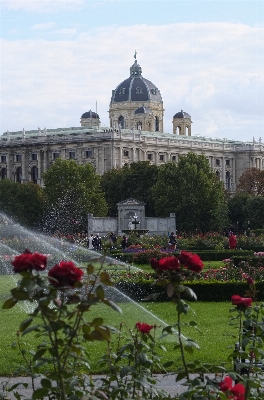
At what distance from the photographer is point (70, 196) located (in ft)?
257

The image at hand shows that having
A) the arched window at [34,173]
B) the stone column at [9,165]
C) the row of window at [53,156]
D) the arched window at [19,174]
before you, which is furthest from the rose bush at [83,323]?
the stone column at [9,165]

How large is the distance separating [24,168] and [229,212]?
4676 centimetres

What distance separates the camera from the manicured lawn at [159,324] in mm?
13664

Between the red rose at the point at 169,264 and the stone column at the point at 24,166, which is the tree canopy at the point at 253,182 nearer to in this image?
the stone column at the point at 24,166

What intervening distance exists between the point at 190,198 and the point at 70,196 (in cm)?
1076

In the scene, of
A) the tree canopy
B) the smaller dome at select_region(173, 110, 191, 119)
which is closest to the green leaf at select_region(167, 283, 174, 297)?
the tree canopy

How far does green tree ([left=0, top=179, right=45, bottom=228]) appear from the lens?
7844cm

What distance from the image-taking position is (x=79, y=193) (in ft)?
258

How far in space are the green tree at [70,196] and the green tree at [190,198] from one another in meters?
5.35

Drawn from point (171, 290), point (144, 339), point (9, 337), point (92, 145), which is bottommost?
point (9, 337)

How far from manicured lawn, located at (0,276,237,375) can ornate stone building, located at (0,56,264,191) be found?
95476 mm

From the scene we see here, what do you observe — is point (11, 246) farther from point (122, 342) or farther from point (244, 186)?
point (244, 186)

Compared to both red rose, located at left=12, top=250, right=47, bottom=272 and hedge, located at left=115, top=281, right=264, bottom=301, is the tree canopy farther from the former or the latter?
red rose, located at left=12, top=250, right=47, bottom=272

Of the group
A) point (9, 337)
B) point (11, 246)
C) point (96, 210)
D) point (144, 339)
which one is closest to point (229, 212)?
point (96, 210)
